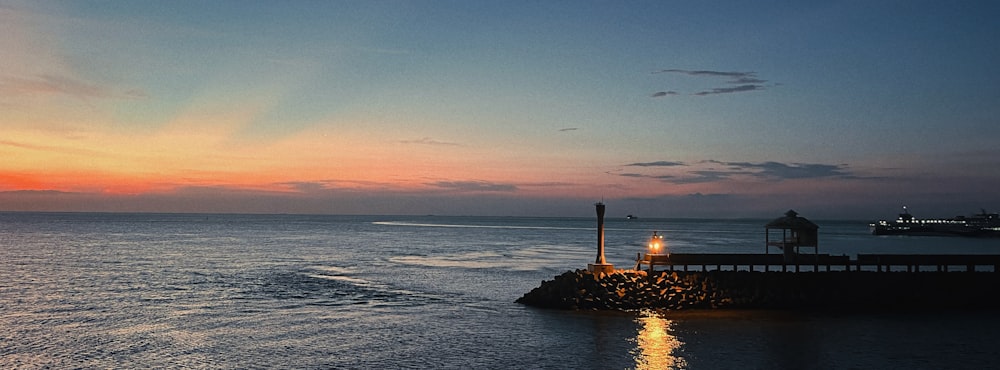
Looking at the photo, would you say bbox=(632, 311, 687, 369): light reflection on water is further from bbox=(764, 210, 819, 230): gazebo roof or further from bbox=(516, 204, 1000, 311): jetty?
bbox=(764, 210, 819, 230): gazebo roof

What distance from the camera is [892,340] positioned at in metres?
26.2

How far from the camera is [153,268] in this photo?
5947cm

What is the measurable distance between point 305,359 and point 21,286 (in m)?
31.9

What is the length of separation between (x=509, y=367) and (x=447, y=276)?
104 feet

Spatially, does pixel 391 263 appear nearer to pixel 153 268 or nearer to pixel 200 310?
pixel 153 268

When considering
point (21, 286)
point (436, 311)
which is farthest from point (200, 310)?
point (21, 286)

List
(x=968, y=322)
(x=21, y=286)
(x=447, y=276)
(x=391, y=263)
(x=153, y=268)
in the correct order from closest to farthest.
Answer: (x=968, y=322) < (x=21, y=286) < (x=447, y=276) < (x=153, y=268) < (x=391, y=263)

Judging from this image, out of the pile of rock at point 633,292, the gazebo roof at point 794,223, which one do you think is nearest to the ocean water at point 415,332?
the pile of rock at point 633,292

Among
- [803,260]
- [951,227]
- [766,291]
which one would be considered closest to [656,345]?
[766,291]

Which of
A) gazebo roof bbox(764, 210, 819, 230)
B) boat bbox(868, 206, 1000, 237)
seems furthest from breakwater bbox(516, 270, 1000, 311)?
boat bbox(868, 206, 1000, 237)

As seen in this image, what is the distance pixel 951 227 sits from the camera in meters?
188

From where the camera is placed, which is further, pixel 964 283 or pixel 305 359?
pixel 964 283

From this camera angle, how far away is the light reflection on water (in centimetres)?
2184

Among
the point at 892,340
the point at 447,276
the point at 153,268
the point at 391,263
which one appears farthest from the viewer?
the point at 391,263
